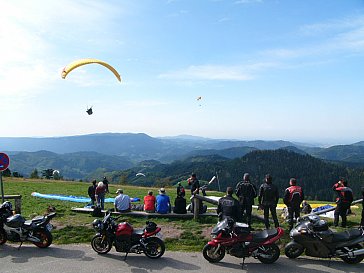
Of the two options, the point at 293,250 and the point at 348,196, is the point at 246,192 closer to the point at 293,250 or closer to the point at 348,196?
the point at 293,250

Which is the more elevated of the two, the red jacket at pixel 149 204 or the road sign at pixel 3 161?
the road sign at pixel 3 161

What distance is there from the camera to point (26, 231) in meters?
9.91

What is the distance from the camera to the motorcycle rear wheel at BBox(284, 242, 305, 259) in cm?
880

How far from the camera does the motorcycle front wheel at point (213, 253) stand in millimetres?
8656

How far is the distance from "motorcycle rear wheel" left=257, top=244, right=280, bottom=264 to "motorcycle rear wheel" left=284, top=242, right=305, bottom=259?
1.65ft

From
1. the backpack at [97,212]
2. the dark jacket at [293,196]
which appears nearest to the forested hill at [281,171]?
the backpack at [97,212]

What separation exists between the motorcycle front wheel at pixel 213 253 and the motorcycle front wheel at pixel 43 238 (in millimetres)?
4940

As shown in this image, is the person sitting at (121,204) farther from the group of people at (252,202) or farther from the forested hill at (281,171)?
the forested hill at (281,171)

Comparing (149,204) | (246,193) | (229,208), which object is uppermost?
(246,193)

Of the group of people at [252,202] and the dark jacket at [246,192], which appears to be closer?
the group of people at [252,202]

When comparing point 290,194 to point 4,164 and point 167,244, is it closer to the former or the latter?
point 167,244

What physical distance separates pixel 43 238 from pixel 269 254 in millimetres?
6882

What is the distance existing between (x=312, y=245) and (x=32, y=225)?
8.42 meters

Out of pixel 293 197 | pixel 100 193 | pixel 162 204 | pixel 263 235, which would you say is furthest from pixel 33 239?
pixel 293 197
